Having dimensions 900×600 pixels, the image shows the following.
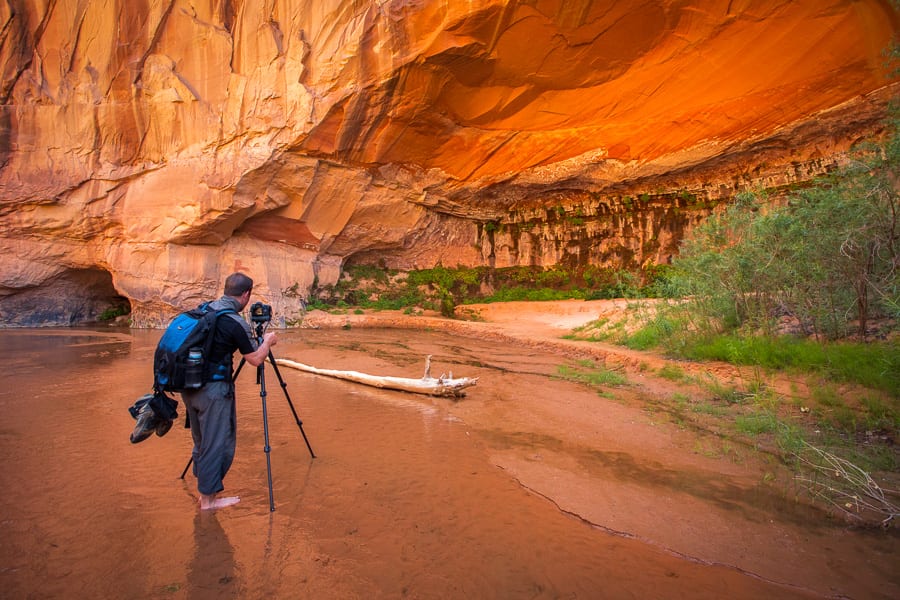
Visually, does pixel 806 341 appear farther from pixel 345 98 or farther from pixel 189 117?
Result: pixel 189 117

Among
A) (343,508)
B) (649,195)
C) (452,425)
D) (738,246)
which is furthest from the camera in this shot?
(649,195)

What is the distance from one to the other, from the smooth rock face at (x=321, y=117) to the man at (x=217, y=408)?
13.9m

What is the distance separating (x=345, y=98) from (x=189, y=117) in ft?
A: 19.3

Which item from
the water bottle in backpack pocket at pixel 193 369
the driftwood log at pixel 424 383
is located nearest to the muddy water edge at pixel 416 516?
the driftwood log at pixel 424 383

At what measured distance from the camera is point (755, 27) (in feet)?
43.7

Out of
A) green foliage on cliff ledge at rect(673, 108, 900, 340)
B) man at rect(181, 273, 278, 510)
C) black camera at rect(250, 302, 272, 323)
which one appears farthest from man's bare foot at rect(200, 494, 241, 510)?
green foliage on cliff ledge at rect(673, 108, 900, 340)

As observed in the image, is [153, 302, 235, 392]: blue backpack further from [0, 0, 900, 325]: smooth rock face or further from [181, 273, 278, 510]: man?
[0, 0, 900, 325]: smooth rock face

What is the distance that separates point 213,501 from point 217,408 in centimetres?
62

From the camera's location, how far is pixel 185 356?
294 cm

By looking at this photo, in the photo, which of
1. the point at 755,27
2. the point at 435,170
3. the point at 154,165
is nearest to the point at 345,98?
the point at 435,170

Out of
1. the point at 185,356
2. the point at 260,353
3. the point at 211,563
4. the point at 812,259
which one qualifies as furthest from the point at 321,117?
the point at 211,563

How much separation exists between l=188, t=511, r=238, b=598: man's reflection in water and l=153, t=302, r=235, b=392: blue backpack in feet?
2.81

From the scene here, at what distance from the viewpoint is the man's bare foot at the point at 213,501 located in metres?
3.07

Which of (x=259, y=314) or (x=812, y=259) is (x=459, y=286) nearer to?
(x=812, y=259)
